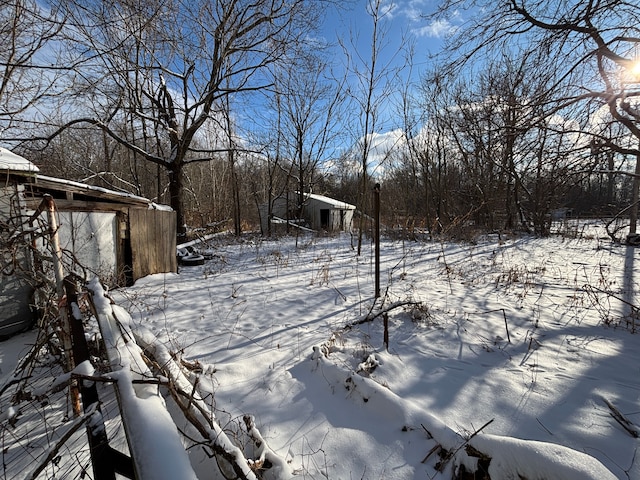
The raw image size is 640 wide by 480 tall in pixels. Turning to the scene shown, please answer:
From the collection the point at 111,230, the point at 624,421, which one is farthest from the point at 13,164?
the point at 624,421

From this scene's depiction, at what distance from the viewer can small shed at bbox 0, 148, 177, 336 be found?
388 cm

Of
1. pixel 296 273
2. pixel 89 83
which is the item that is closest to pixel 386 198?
pixel 296 273

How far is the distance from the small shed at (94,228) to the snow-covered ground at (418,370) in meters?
0.80

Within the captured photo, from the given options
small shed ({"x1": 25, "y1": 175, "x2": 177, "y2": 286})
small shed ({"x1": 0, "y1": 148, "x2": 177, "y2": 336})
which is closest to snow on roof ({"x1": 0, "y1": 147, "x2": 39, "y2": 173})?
small shed ({"x1": 0, "y1": 148, "x2": 177, "y2": 336})

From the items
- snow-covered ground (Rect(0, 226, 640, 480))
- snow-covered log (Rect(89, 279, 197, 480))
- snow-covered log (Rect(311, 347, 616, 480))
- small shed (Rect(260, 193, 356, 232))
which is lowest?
snow-covered ground (Rect(0, 226, 640, 480))

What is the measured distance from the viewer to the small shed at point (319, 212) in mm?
20734

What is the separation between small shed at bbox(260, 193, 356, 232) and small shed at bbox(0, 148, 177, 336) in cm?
1298

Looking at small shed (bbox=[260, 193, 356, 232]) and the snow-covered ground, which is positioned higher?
small shed (bbox=[260, 193, 356, 232])

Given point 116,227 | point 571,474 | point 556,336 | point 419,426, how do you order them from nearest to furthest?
point 571,474, point 419,426, point 556,336, point 116,227

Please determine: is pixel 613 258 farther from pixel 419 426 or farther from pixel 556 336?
pixel 419 426

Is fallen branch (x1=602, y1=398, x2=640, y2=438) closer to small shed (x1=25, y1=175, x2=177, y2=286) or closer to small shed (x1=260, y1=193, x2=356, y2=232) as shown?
small shed (x1=25, y1=175, x2=177, y2=286)

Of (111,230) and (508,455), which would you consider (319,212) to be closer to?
(111,230)

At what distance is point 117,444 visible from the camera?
191 cm

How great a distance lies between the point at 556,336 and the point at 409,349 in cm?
190
